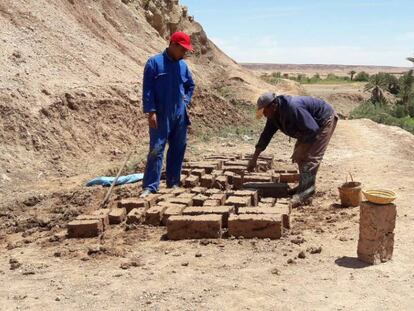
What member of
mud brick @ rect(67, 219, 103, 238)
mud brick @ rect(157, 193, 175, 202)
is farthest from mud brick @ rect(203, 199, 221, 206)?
mud brick @ rect(67, 219, 103, 238)

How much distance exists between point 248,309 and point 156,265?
3.48 ft

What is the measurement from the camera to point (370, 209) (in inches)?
160

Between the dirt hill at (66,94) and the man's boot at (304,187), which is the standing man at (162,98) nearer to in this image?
the man's boot at (304,187)

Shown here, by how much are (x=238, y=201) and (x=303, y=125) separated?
109 centimetres

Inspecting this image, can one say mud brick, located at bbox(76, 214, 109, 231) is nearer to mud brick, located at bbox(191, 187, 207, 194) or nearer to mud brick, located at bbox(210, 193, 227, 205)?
mud brick, located at bbox(210, 193, 227, 205)

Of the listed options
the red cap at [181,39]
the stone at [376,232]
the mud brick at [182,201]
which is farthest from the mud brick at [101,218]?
the stone at [376,232]

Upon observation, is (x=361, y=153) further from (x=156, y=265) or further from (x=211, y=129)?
(x=156, y=265)

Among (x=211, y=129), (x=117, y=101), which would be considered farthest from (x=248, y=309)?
(x=211, y=129)

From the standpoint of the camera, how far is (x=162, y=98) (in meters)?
6.41

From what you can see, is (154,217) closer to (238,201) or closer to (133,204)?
(133,204)

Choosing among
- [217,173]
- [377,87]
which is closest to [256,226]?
[217,173]

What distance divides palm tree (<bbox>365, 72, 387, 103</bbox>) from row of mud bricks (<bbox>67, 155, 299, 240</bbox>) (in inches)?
985

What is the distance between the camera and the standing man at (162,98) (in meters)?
6.28

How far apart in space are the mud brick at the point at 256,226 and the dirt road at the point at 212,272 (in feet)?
0.34
